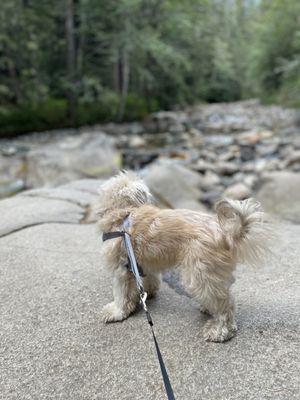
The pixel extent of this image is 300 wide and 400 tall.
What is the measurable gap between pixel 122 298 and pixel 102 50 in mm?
20546

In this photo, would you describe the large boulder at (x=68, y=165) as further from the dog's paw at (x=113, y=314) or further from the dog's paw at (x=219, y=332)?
the dog's paw at (x=219, y=332)

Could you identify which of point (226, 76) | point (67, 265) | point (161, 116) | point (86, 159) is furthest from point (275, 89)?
point (67, 265)

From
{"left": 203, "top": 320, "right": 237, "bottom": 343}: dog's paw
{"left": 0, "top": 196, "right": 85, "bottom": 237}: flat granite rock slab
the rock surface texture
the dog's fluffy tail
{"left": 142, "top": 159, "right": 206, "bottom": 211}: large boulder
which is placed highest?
the dog's fluffy tail

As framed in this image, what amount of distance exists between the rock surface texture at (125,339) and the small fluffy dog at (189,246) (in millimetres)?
195

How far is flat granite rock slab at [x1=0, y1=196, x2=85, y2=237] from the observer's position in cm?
532

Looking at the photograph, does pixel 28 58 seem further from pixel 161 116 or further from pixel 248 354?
pixel 248 354

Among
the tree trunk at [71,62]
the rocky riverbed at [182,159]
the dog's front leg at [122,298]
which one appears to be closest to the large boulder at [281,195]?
the rocky riverbed at [182,159]

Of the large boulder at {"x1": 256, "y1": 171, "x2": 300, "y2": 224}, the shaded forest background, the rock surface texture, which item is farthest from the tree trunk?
the rock surface texture

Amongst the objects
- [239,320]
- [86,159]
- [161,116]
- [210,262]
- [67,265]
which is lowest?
[161,116]

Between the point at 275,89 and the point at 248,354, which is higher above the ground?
the point at 248,354

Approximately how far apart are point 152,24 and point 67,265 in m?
20.4

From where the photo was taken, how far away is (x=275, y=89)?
29.7 metres

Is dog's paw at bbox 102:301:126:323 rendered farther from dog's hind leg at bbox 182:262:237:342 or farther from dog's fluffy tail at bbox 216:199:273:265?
dog's fluffy tail at bbox 216:199:273:265

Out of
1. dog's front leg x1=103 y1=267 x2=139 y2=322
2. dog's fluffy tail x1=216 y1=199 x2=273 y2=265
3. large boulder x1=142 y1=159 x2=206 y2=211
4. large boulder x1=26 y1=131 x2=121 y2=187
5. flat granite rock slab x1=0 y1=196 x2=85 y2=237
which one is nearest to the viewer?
dog's fluffy tail x1=216 y1=199 x2=273 y2=265
